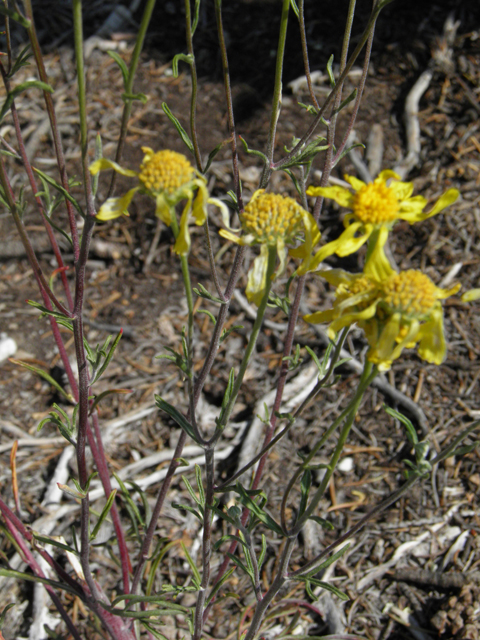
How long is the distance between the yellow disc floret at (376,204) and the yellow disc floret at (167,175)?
43cm

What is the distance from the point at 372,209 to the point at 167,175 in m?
0.51

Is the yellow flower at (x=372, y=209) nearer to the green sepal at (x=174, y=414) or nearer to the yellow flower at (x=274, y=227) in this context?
the yellow flower at (x=274, y=227)

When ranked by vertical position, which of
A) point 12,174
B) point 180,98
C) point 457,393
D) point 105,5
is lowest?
point 457,393

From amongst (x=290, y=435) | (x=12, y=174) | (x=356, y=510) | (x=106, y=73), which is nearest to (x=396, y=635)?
(x=356, y=510)

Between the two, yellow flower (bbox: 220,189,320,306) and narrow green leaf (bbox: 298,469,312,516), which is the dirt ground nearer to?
narrow green leaf (bbox: 298,469,312,516)

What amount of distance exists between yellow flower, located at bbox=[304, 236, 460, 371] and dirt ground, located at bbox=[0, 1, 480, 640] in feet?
5.24

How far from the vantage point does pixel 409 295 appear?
3.95 feet

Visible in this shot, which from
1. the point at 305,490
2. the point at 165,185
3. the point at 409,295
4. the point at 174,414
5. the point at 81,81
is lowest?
the point at 305,490

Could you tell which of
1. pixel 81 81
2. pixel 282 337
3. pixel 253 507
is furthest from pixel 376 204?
pixel 282 337

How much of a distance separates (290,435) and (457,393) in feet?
3.21

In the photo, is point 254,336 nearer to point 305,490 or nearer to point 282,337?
point 305,490

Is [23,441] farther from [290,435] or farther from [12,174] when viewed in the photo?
[12,174]

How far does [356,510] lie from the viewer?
2.82 m

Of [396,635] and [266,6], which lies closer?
[396,635]
